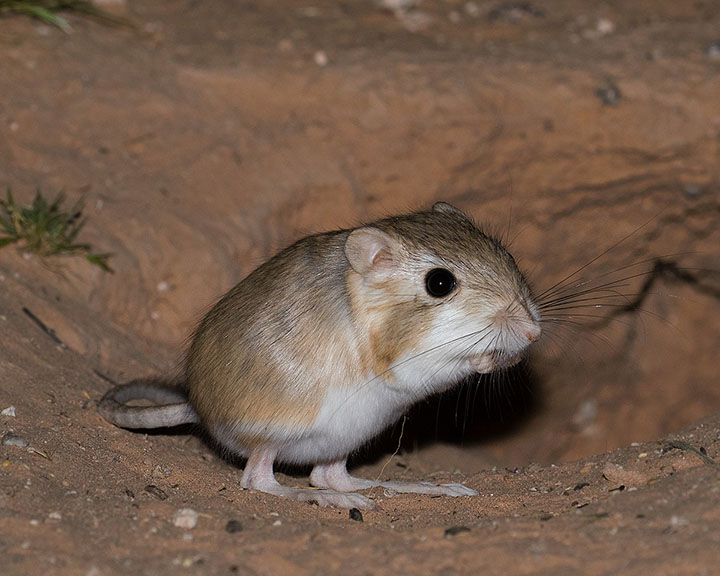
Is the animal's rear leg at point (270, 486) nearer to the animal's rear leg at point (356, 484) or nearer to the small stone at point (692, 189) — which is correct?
the animal's rear leg at point (356, 484)

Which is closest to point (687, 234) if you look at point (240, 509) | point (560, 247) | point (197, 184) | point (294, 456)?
point (560, 247)

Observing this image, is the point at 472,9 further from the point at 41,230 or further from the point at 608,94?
the point at 41,230

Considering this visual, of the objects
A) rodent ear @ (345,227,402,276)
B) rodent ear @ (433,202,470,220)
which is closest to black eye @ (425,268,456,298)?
rodent ear @ (345,227,402,276)

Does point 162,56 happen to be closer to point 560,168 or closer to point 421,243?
point 560,168

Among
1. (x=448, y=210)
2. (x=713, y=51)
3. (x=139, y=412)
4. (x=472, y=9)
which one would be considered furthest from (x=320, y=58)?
(x=139, y=412)

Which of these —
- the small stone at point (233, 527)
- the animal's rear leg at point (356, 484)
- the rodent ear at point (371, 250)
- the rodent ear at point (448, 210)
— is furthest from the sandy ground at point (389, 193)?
the rodent ear at point (371, 250)

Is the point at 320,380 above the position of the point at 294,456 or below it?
above
